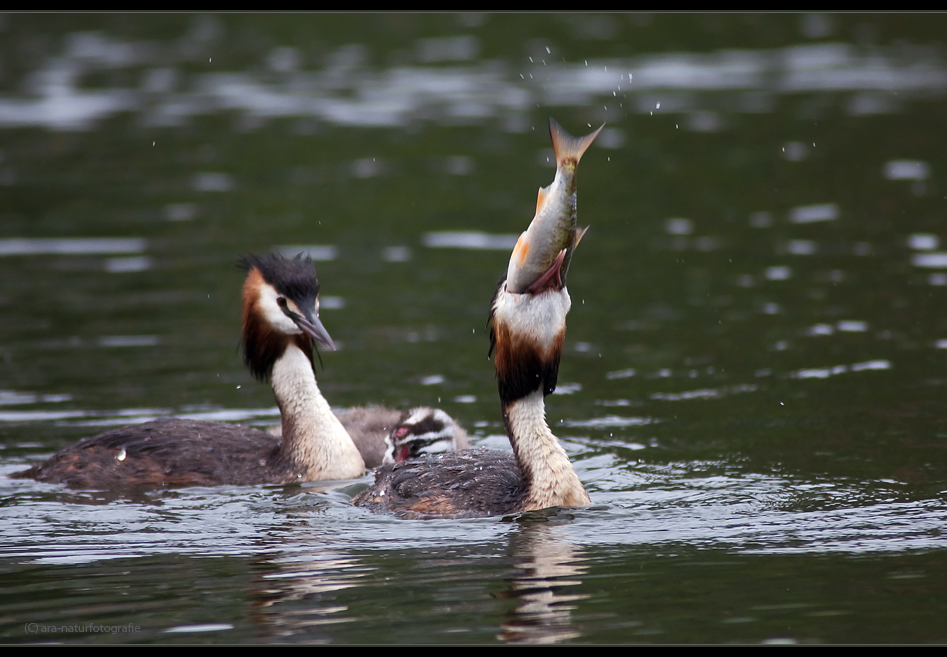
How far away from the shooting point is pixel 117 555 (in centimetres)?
777

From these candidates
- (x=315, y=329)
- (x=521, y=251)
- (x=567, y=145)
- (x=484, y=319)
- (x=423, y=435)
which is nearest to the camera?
(x=567, y=145)

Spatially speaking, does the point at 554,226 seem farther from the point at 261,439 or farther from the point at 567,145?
the point at 261,439

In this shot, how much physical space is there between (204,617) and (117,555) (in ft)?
4.42

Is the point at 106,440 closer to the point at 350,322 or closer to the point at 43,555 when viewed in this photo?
the point at 43,555

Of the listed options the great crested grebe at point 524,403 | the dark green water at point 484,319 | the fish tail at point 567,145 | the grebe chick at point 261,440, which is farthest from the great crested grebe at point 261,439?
the fish tail at point 567,145

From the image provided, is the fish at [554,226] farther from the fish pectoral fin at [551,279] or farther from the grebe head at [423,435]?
the grebe head at [423,435]

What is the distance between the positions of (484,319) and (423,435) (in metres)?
3.80

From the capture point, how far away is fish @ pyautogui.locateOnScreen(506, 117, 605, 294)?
7.21 m

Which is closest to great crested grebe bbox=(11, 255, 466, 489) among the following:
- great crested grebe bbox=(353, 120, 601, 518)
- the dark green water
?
the dark green water

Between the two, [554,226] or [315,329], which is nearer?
[554,226]

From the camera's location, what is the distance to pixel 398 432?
32.8 feet

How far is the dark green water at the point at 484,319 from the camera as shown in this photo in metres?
6.92

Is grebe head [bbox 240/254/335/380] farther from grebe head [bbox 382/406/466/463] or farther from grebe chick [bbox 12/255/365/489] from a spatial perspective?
grebe head [bbox 382/406/466/463]

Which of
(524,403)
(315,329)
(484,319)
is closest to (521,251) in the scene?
(524,403)
